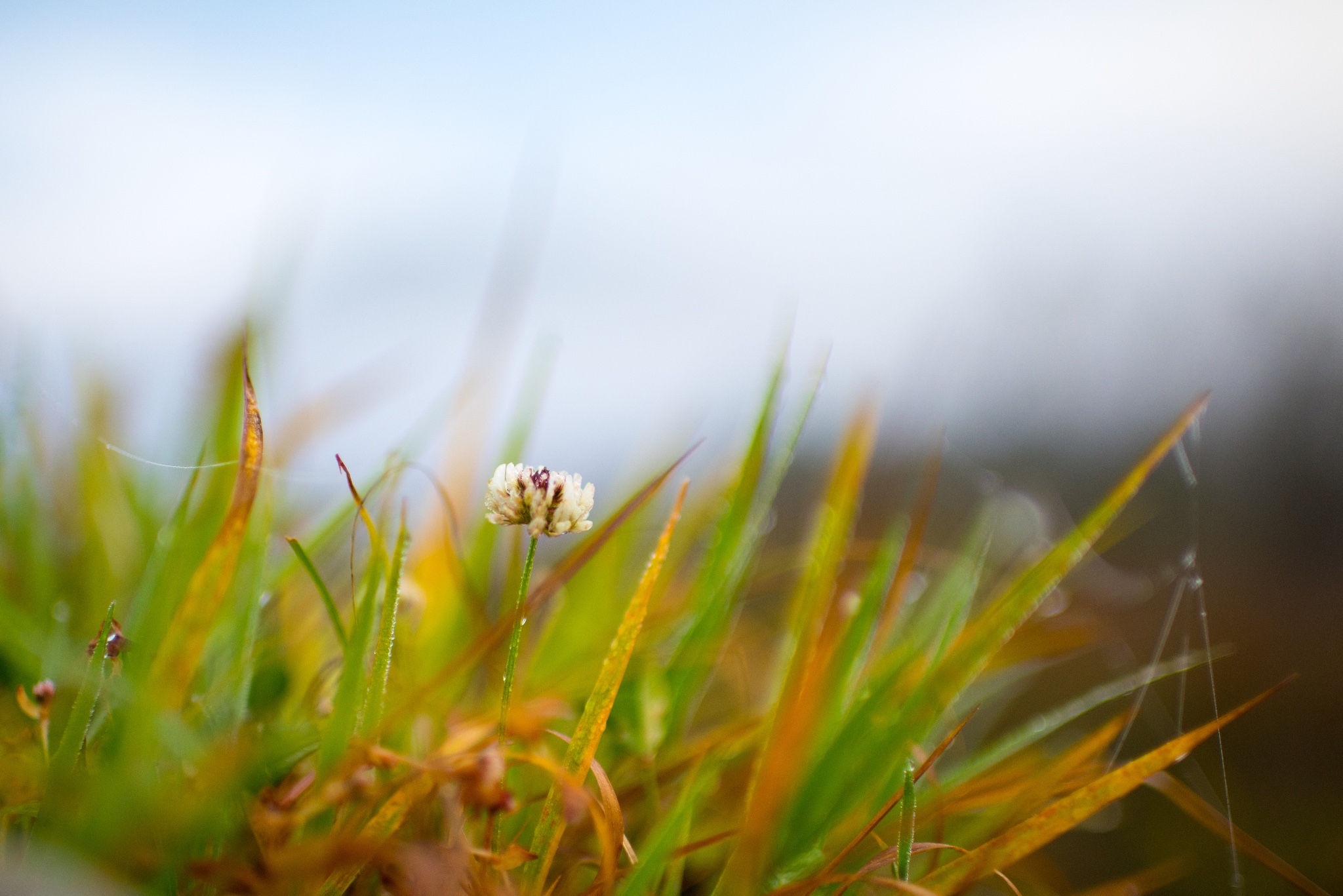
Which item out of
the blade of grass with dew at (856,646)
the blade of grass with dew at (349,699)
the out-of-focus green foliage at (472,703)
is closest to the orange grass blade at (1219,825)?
the out-of-focus green foliage at (472,703)

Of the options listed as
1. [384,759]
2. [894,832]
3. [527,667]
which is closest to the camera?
[384,759]

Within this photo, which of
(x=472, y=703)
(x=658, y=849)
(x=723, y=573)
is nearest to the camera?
(x=658, y=849)

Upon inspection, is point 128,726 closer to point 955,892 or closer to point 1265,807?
point 955,892

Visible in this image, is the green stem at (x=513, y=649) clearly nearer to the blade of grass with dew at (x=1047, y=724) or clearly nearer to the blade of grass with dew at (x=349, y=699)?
the blade of grass with dew at (x=349, y=699)

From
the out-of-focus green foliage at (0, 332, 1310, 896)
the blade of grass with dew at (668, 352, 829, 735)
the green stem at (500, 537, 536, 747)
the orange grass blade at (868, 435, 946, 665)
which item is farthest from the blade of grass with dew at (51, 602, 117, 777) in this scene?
the orange grass blade at (868, 435, 946, 665)

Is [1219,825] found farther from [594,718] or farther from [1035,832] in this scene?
[594,718]

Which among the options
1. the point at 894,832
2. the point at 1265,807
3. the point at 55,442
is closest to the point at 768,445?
the point at 894,832

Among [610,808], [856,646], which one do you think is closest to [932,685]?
[856,646]
